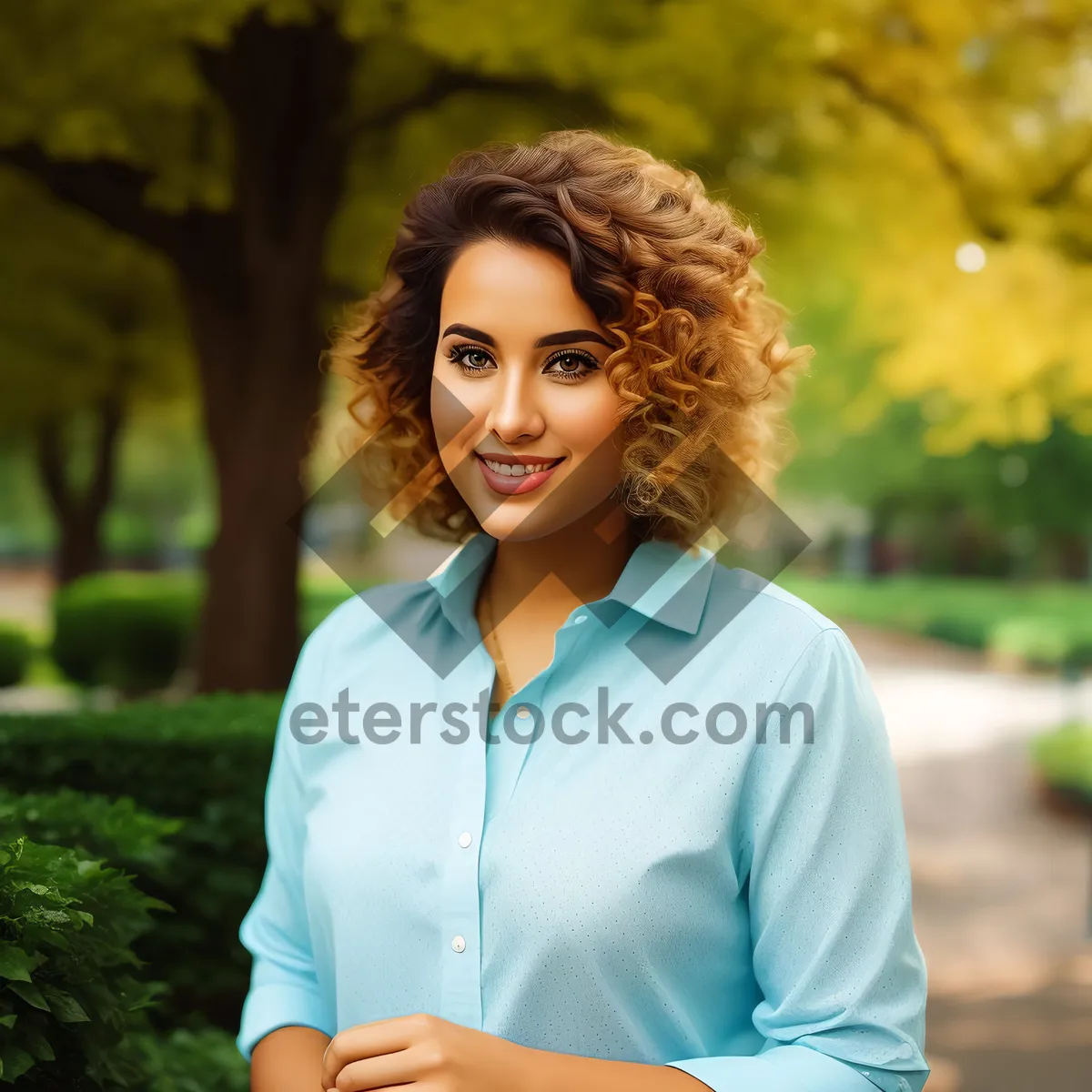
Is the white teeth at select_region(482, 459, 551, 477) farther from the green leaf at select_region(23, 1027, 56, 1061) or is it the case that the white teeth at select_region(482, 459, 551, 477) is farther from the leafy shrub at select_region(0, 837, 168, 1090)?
the green leaf at select_region(23, 1027, 56, 1061)

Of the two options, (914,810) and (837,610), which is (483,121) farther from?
(837,610)

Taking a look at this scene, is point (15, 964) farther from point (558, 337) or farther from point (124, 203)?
point (124, 203)

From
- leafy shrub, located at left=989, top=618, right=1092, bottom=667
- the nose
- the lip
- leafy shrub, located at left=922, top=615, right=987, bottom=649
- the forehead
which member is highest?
leafy shrub, located at left=922, top=615, right=987, bottom=649

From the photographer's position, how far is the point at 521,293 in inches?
67.4

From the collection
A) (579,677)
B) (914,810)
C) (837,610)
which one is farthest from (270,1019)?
(837,610)

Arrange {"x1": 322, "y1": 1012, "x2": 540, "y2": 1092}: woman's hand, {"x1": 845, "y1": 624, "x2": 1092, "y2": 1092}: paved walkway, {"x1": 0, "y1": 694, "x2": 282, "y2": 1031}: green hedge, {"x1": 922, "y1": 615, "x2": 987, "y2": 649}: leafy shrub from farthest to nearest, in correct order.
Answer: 1. {"x1": 922, "y1": 615, "x2": 987, "y2": 649}: leafy shrub
2. {"x1": 845, "y1": 624, "x2": 1092, "y2": 1092}: paved walkway
3. {"x1": 0, "y1": 694, "x2": 282, "y2": 1031}: green hedge
4. {"x1": 322, "y1": 1012, "x2": 540, "y2": 1092}: woman's hand

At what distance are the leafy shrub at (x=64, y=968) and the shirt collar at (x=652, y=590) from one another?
2.41 feet

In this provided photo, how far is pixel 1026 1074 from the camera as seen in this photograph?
15.6 ft

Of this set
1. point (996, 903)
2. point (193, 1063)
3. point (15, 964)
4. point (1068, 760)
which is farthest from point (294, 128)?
point (1068, 760)

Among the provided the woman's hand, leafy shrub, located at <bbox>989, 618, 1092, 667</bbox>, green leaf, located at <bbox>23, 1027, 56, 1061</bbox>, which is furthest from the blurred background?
leafy shrub, located at <bbox>989, 618, 1092, 667</bbox>

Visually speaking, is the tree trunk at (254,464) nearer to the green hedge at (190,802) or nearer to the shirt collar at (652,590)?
the green hedge at (190,802)

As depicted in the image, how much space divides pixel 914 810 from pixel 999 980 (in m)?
4.59

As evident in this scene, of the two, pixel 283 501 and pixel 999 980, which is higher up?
pixel 283 501

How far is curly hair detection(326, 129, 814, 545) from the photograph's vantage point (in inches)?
67.2
